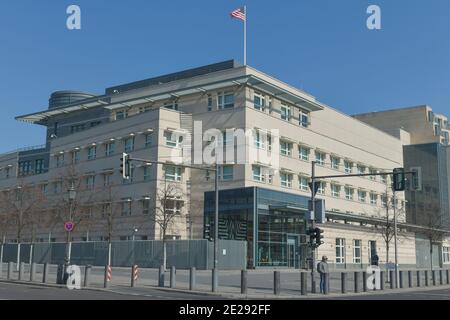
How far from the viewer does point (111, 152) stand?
64188 millimetres

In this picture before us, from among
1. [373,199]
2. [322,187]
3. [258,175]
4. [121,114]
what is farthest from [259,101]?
[373,199]

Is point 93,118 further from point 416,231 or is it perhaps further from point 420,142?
point 420,142

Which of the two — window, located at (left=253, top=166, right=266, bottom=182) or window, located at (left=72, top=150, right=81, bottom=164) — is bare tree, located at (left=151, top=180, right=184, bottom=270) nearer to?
window, located at (left=253, top=166, right=266, bottom=182)

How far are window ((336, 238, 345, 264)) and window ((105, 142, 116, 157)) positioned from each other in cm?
2680

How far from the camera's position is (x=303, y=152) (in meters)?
64.4

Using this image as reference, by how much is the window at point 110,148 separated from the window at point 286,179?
18.9m

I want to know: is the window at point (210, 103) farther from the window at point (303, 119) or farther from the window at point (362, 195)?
the window at point (362, 195)

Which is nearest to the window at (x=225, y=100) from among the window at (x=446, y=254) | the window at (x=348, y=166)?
the window at (x=348, y=166)

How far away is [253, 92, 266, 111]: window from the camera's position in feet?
192

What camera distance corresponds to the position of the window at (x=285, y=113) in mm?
62537

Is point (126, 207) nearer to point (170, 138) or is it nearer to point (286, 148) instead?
point (170, 138)

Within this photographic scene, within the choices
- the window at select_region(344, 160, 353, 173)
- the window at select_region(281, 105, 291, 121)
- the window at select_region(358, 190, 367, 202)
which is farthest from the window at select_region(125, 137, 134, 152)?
the window at select_region(358, 190, 367, 202)

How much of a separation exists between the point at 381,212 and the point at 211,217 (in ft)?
106
